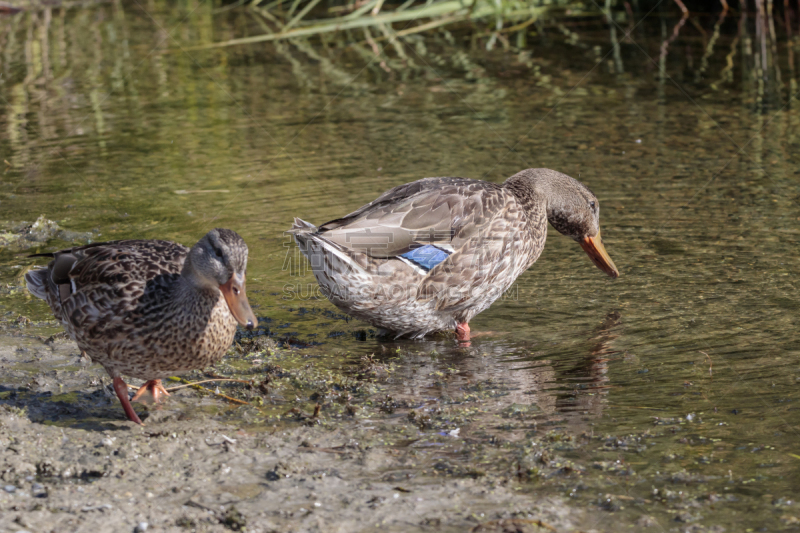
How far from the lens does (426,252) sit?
505cm

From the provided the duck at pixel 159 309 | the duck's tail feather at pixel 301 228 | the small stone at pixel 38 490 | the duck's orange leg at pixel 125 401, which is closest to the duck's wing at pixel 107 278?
the duck at pixel 159 309

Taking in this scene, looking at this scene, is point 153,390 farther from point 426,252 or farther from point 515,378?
point 515,378

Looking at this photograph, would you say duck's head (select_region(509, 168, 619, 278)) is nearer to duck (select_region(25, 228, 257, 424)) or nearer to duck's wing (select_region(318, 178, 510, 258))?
duck's wing (select_region(318, 178, 510, 258))

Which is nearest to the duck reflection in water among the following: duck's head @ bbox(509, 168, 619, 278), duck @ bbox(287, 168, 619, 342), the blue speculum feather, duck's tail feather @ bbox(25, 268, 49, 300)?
duck @ bbox(287, 168, 619, 342)

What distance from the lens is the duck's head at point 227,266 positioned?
3.70 m

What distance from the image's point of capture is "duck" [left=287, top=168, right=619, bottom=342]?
485 cm

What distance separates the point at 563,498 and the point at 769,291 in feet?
9.35

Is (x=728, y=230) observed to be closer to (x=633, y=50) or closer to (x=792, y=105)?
(x=792, y=105)

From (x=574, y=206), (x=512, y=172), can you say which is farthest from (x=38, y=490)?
(x=512, y=172)

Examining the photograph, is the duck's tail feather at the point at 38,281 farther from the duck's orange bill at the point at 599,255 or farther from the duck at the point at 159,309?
the duck's orange bill at the point at 599,255

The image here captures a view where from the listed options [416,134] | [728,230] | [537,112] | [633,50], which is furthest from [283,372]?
[633,50]

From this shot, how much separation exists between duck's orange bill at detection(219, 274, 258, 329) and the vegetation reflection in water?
0.68 m

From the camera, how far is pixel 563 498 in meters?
3.32

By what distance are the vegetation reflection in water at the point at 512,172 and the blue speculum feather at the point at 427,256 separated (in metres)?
0.54
